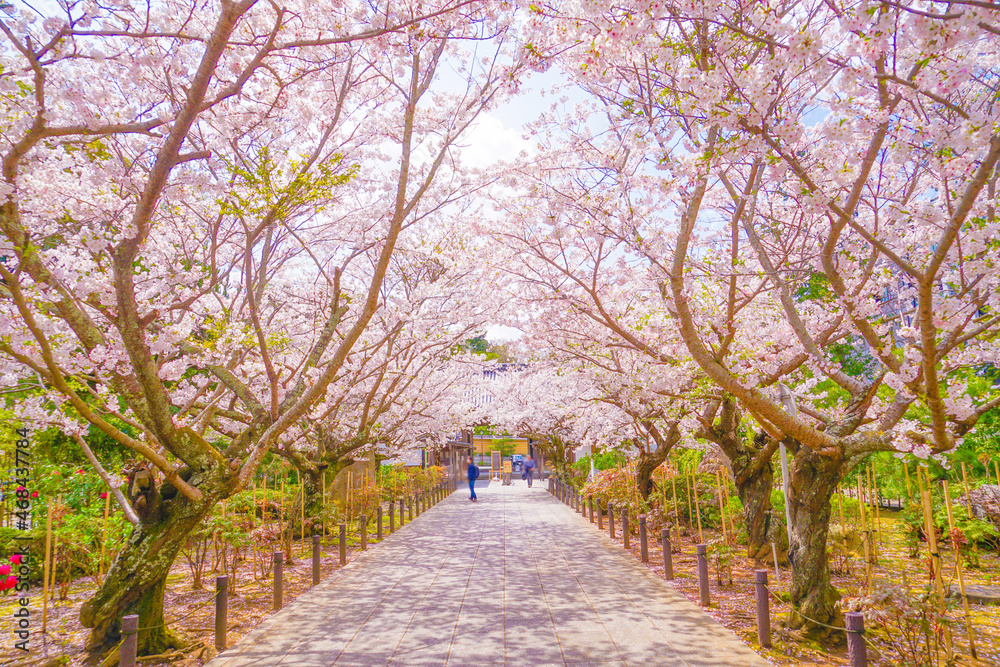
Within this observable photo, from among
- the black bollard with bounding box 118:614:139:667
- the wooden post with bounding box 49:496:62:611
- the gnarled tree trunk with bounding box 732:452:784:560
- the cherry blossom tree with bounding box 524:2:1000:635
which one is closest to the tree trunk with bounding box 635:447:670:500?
the gnarled tree trunk with bounding box 732:452:784:560

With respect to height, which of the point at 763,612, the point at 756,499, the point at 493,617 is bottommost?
the point at 493,617

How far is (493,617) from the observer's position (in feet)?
19.8

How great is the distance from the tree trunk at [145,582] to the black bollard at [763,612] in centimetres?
504

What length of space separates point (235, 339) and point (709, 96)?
5.55 metres

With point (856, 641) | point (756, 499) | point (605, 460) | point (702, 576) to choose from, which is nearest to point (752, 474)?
point (756, 499)

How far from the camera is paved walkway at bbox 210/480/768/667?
489cm

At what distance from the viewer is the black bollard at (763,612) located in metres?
4.95

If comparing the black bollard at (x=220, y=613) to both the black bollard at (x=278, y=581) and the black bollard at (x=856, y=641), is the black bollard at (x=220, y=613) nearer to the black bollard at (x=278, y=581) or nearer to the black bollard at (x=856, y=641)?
the black bollard at (x=278, y=581)

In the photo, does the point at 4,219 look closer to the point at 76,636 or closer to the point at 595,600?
the point at 76,636

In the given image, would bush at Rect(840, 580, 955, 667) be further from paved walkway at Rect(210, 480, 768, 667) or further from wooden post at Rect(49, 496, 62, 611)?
wooden post at Rect(49, 496, 62, 611)

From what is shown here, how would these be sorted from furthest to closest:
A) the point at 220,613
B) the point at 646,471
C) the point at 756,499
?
the point at 646,471 < the point at 756,499 < the point at 220,613

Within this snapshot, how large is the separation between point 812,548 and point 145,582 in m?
6.10

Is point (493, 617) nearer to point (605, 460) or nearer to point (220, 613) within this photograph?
point (220, 613)

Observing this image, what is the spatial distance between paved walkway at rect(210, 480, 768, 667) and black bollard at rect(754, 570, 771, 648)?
0.25 meters
